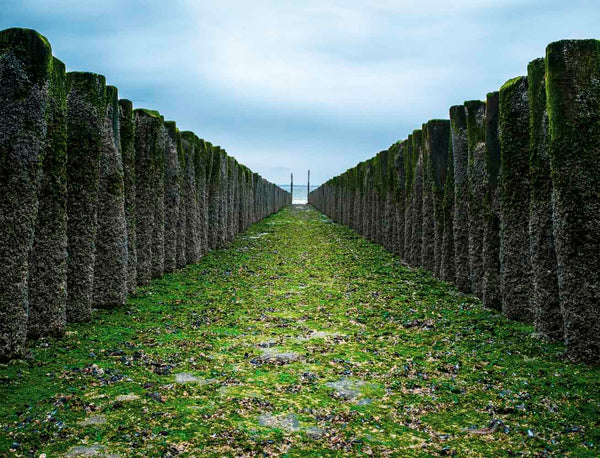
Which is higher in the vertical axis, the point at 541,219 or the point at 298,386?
the point at 541,219

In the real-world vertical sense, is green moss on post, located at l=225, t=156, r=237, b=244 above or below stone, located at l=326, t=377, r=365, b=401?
above

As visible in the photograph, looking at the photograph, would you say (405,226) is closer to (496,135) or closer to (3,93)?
(496,135)

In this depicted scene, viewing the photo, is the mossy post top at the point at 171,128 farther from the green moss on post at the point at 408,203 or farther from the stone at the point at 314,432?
the stone at the point at 314,432

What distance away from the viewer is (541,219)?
7.21 meters

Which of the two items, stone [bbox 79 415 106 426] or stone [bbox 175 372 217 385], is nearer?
stone [bbox 79 415 106 426]

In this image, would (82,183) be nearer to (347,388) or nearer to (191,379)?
(191,379)

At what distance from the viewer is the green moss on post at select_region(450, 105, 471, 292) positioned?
36.3 feet

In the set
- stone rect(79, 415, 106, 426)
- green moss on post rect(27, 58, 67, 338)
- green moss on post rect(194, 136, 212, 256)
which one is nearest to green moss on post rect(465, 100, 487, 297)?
green moss on post rect(27, 58, 67, 338)

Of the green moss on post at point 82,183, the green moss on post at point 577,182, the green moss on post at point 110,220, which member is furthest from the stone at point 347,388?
the green moss on post at point 110,220

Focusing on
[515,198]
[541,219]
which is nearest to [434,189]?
[515,198]

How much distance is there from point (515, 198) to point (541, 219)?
1107 mm

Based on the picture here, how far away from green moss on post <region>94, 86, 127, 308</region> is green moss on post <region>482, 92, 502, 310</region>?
7463mm

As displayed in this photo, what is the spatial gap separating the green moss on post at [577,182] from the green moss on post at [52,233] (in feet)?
24.5

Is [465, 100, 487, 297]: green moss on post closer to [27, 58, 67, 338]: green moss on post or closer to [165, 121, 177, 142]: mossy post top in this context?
[27, 58, 67, 338]: green moss on post
